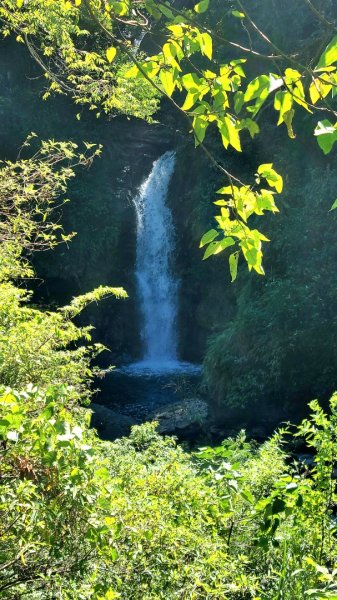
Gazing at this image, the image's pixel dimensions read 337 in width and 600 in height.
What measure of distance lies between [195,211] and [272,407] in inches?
282

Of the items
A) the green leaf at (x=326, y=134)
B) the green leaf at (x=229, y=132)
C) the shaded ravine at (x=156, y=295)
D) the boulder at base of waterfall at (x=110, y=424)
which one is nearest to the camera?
the green leaf at (x=326, y=134)

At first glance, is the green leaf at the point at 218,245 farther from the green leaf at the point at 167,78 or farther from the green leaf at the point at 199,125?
the green leaf at the point at 167,78

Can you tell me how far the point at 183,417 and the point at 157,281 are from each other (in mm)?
7230

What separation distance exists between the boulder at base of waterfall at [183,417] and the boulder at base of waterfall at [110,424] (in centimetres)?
66

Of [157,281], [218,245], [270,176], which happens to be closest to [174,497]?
[218,245]

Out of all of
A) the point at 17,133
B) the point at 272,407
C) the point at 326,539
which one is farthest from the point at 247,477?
the point at 17,133

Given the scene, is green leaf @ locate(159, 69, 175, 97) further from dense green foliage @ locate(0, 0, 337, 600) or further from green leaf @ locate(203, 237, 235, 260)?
green leaf @ locate(203, 237, 235, 260)

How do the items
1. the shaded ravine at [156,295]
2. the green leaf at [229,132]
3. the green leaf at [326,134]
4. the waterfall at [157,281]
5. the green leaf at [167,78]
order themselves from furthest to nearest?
1. the waterfall at [157,281]
2. the shaded ravine at [156,295]
3. the green leaf at [167,78]
4. the green leaf at [229,132]
5. the green leaf at [326,134]

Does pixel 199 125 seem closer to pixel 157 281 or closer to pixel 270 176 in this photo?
pixel 270 176

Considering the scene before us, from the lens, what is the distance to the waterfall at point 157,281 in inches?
698

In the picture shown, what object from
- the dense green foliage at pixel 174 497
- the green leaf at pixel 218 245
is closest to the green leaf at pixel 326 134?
the dense green foliage at pixel 174 497

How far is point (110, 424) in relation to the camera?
11.2 meters

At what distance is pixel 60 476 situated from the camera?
187 cm

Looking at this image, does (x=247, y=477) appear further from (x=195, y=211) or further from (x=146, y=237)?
(x=146, y=237)
